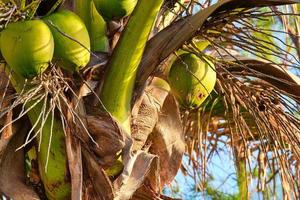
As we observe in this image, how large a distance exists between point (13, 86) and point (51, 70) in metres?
0.20

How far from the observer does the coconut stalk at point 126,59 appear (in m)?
1.48

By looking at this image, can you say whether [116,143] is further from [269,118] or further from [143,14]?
[269,118]

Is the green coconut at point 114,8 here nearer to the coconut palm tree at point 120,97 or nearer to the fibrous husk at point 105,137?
the coconut palm tree at point 120,97

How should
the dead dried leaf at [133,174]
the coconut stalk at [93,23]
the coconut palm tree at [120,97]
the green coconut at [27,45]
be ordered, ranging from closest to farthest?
1. the green coconut at [27,45]
2. the coconut palm tree at [120,97]
3. the dead dried leaf at [133,174]
4. the coconut stalk at [93,23]

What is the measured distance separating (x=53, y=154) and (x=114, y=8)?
0.33 m

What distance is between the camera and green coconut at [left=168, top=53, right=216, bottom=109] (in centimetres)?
156

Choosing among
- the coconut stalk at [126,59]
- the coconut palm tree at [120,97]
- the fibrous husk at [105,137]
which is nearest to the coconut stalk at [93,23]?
the coconut palm tree at [120,97]

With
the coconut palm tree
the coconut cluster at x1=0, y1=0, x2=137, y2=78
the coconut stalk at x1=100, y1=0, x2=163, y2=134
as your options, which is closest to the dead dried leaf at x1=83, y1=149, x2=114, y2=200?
the coconut palm tree

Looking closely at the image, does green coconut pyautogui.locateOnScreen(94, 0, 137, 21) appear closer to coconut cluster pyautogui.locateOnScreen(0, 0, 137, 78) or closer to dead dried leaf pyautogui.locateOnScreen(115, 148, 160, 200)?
coconut cluster pyautogui.locateOnScreen(0, 0, 137, 78)

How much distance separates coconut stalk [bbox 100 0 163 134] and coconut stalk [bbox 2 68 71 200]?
127 millimetres

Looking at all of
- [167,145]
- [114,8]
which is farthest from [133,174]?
[114,8]

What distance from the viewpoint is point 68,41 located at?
4.27ft

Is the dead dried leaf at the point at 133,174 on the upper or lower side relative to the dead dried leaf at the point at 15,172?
upper

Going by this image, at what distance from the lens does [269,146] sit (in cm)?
183
